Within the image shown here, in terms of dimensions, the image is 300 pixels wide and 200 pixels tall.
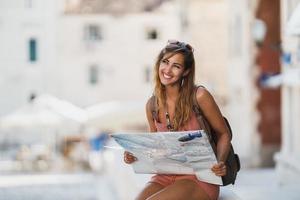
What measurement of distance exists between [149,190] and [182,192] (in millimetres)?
329

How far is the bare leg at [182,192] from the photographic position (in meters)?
5.07

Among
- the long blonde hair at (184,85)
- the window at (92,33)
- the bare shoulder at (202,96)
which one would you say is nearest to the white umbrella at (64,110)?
the window at (92,33)

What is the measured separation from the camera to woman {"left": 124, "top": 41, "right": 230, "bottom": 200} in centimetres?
509

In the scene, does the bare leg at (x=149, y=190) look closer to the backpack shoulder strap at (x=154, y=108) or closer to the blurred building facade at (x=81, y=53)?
the backpack shoulder strap at (x=154, y=108)

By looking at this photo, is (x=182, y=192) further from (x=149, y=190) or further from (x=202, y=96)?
(x=202, y=96)

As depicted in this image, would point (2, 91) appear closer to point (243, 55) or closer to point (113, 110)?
point (113, 110)

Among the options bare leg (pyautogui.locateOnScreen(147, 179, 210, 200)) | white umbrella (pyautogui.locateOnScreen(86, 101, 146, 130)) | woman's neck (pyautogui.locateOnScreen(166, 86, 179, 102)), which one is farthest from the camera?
white umbrella (pyautogui.locateOnScreen(86, 101, 146, 130))

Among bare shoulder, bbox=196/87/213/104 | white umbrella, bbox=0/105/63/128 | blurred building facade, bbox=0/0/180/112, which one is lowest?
white umbrella, bbox=0/105/63/128

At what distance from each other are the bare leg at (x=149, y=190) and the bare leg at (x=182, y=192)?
0.66ft

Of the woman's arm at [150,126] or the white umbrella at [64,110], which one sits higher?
the woman's arm at [150,126]

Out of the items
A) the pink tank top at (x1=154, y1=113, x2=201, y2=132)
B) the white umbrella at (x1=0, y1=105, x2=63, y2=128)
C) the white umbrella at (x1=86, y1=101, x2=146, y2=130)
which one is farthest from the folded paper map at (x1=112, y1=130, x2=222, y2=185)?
the white umbrella at (x1=0, y1=105, x2=63, y2=128)

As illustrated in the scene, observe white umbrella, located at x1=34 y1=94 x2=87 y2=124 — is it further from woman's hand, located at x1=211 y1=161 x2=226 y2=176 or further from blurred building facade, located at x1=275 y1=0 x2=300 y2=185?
woman's hand, located at x1=211 y1=161 x2=226 y2=176

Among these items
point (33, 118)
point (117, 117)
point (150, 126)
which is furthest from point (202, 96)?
point (33, 118)

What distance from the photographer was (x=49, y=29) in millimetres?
42781
